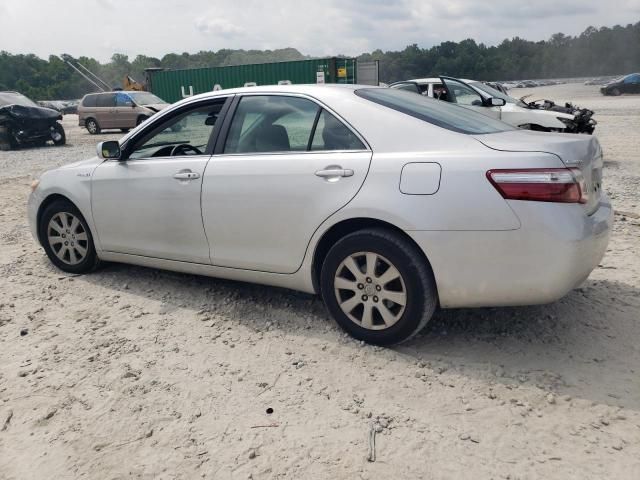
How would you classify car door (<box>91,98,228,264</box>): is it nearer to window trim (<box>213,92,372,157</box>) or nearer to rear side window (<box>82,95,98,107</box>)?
window trim (<box>213,92,372,157</box>)

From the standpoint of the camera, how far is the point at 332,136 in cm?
334

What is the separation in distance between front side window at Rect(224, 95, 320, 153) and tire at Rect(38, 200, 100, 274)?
176cm

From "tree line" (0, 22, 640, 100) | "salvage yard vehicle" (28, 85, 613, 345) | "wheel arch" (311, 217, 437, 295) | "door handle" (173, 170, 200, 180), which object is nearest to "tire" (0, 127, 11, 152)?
"salvage yard vehicle" (28, 85, 613, 345)

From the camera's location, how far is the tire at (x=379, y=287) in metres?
3.01

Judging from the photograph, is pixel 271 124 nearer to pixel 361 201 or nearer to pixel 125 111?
pixel 361 201

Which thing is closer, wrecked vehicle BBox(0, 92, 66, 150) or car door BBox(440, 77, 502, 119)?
car door BBox(440, 77, 502, 119)

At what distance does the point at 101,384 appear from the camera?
302cm

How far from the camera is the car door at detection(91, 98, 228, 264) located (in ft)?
12.6

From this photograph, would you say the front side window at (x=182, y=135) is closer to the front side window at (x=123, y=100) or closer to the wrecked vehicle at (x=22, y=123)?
the wrecked vehicle at (x=22, y=123)

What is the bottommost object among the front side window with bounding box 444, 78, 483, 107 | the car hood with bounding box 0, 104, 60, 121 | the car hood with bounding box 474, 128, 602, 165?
the car hood with bounding box 0, 104, 60, 121

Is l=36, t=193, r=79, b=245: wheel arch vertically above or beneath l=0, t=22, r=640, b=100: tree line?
beneath

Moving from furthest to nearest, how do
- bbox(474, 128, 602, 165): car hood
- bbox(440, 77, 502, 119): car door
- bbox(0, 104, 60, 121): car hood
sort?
1. bbox(0, 104, 60, 121): car hood
2. bbox(440, 77, 502, 119): car door
3. bbox(474, 128, 602, 165): car hood

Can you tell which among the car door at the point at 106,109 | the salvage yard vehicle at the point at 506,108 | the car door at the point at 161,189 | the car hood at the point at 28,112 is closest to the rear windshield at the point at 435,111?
the car door at the point at 161,189

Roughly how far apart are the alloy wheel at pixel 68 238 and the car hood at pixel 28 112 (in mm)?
14044
